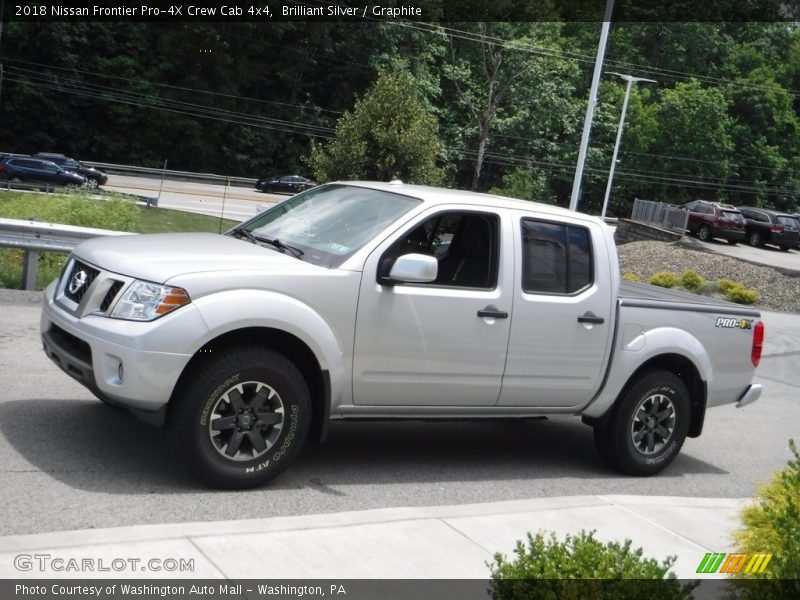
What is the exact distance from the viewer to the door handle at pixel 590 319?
290 inches

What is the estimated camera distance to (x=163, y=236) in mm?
6969

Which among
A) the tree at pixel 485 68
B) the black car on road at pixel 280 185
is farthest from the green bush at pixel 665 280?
the tree at pixel 485 68

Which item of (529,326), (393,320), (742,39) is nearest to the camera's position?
(393,320)

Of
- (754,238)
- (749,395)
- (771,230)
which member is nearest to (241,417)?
(749,395)

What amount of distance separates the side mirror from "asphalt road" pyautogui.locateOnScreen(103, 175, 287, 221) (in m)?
34.8

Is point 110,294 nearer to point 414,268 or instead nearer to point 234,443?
point 234,443

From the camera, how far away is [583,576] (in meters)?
3.75

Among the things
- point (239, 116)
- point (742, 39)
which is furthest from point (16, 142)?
point (742, 39)

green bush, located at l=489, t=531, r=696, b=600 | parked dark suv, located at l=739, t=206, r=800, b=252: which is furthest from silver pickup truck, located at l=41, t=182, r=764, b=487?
parked dark suv, located at l=739, t=206, r=800, b=252

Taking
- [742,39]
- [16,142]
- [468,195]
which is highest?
[742,39]

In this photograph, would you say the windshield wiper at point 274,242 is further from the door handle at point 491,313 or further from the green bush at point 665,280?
the green bush at point 665,280

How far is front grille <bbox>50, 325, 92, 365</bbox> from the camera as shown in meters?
6.07

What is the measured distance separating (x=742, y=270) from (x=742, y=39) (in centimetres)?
6062

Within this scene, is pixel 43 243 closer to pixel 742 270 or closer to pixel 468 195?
pixel 468 195
